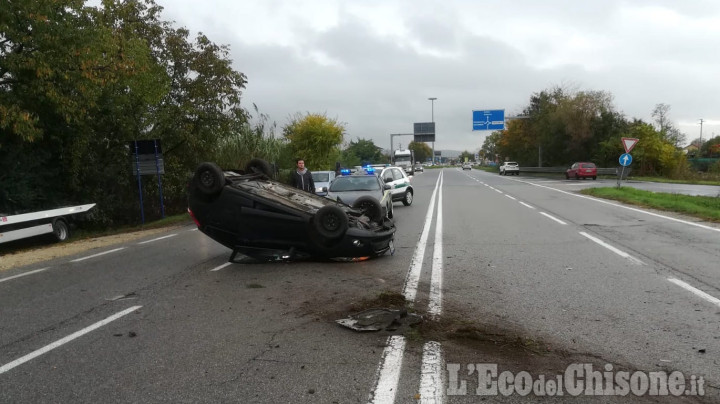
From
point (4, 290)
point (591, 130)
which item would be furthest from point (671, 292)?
point (591, 130)

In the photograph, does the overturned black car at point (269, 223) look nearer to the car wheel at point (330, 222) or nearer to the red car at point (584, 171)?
the car wheel at point (330, 222)

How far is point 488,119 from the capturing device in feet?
173

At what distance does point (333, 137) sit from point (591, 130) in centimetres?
3070

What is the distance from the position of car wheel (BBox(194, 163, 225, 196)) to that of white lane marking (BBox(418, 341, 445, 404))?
15.6 ft

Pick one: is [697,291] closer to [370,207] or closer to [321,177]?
[370,207]

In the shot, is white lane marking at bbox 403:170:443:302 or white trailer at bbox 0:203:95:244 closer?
white lane marking at bbox 403:170:443:302

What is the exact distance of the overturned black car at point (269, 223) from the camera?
8180 mm

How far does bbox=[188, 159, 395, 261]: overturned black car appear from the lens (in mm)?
8180

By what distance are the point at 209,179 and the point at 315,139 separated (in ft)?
88.0

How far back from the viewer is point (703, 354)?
4309 mm

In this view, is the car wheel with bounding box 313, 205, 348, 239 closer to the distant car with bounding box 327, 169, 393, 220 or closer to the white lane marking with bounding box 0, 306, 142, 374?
the white lane marking with bounding box 0, 306, 142, 374

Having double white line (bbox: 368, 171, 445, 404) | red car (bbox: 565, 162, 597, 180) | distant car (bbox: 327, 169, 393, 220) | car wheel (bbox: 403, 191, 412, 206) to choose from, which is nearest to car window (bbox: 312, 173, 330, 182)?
car wheel (bbox: 403, 191, 412, 206)

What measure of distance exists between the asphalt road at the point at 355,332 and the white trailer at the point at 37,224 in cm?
364

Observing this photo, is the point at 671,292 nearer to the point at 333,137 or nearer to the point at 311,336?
the point at 311,336
